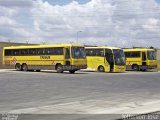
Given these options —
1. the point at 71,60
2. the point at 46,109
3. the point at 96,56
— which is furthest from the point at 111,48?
the point at 46,109

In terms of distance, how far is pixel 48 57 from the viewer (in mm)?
42812

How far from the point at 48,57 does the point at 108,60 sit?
22.5 ft

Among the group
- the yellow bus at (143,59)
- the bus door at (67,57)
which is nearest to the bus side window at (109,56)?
the bus door at (67,57)

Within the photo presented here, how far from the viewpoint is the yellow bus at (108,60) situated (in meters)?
45.5

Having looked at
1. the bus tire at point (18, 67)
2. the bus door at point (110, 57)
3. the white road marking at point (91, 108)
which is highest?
the bus door at point (110, 57)

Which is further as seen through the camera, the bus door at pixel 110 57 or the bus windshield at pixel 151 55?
the bus windshield at pixel 151 55

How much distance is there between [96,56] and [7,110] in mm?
Result: 34270

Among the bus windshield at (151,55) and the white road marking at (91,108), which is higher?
the bus windshield at (151,55)

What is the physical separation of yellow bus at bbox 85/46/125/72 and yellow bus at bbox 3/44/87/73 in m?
4.55

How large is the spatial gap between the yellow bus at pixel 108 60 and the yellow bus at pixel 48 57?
14.9 ft

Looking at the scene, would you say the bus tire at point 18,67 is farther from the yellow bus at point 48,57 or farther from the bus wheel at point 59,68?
the bus wheel at point 59,68

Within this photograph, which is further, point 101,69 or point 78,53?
point 101,69

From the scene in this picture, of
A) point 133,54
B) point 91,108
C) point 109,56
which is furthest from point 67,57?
point 91,108

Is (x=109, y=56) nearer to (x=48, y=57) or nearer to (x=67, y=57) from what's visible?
(x=67, y=57)
